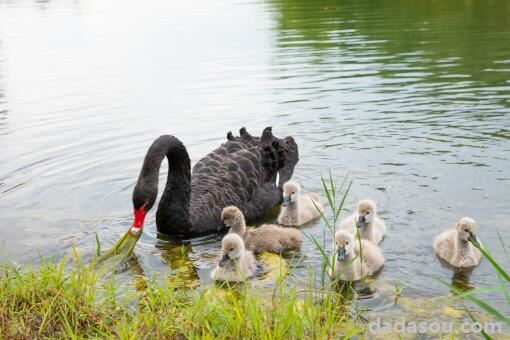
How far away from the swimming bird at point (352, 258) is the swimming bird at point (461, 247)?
1.50 ft

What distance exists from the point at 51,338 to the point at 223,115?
6.23 metres

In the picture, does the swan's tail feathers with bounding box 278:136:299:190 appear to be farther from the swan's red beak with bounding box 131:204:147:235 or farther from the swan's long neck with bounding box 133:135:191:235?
the swan's red beak with bounding box 131:204:147:235

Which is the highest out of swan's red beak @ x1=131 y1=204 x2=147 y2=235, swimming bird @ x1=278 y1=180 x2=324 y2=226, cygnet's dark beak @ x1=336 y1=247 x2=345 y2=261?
swan's red beak @ x1=131 y1=204 x2=147 y2=235

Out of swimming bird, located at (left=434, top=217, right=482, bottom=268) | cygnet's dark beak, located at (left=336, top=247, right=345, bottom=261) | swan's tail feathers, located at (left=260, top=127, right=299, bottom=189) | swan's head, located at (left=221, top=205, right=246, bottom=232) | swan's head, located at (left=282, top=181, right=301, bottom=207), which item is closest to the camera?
cygnet's dark beak, located at (left=336, top=247, right=345, bottom=261)

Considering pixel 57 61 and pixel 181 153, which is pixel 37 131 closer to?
pixel 181 153

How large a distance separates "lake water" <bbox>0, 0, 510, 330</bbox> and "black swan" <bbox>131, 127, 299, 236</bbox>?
199mm

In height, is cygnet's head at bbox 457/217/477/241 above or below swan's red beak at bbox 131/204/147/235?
below

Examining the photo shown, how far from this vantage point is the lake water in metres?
5.40

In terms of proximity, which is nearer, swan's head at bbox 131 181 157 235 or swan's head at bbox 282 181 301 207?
swan's head at bbox 131 181 157 235

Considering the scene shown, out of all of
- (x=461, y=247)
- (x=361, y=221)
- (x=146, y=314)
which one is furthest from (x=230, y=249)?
(x=461, y=247)

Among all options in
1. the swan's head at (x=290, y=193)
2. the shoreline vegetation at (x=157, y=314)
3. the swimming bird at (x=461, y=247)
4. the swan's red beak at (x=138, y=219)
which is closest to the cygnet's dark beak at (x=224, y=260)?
the shoreline vegetation at (x=157, y=314)

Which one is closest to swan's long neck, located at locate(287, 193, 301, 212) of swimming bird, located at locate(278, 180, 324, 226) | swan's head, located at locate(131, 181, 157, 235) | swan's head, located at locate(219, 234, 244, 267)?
swimming bird, located at locate(278, 180, 324, 226)

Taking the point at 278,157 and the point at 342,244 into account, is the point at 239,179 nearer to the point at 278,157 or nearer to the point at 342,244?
the point at 278,157

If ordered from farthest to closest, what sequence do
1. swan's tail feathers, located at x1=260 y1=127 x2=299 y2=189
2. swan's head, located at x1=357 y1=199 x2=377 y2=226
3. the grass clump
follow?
1. swan's tail feathers, located at x1=260 y1=127 x2=299 y2=189
2. swan's head, located at x1=357 y1=199 x2=377 y2=226
3. the grass clump
